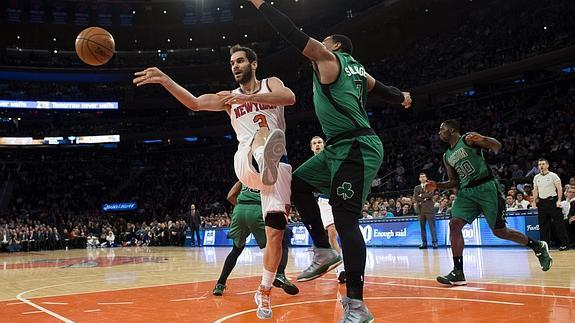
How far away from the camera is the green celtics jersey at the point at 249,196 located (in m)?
6.67

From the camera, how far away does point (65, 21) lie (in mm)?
38594

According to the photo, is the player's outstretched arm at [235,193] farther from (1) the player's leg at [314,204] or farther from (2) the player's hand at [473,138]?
(2) the player's hand at [473,138]

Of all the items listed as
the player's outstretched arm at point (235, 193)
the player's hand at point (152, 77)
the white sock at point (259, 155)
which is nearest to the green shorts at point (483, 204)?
the player's outstretched arm at point (235, 193)

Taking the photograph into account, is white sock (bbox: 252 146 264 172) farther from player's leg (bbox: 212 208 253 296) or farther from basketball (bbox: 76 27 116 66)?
basketball (bbox: 76 27 116 66)


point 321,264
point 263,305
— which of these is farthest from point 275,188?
point 263,305

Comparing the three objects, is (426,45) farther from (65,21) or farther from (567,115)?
(65,21)

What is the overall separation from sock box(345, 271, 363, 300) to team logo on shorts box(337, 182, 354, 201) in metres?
0.53

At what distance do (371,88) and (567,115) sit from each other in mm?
18831

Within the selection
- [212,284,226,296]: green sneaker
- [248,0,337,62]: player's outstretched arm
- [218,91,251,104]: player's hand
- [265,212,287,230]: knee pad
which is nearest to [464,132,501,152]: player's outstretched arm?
[265,212,287,230]: knee pad

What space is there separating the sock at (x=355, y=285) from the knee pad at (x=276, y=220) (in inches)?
38.5

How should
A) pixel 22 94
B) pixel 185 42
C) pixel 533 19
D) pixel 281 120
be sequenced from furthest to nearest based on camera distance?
pixel 185 42 → pixel 22 94 → pixel 533 19 → pixel 281 120

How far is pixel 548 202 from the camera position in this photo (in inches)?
449

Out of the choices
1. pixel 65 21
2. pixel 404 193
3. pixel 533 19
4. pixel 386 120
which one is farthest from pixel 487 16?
pixel 65 21

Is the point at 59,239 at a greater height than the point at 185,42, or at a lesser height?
lesser
